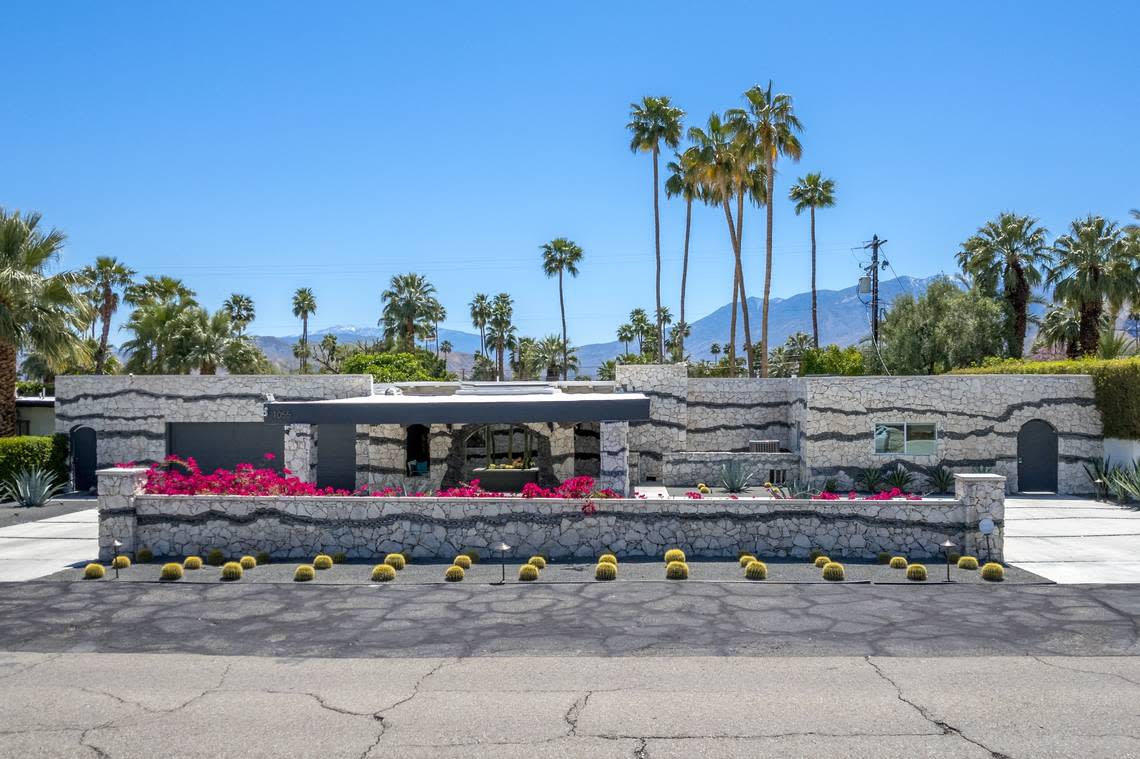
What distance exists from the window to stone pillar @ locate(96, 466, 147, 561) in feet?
68.4

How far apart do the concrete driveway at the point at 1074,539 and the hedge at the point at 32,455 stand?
26.1 metres

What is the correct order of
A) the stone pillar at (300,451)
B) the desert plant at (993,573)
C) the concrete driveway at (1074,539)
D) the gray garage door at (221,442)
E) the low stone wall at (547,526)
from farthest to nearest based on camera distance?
the gray garage door at (221,442), the stone pillar at (300,451), the low stone wall at (547,526), the concrete driveway at (1074,539), the desert plant at (993,573)

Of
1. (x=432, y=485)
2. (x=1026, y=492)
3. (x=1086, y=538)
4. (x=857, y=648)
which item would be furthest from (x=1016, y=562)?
(x=432, y=485)

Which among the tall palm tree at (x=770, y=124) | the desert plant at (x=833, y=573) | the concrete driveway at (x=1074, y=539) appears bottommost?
the concrete driveway at (x=1074, y=539)

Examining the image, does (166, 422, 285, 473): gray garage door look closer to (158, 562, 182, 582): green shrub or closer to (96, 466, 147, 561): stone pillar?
(96, 466, 147, 561): stone pillar

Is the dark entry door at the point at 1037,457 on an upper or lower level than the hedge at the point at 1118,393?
lower

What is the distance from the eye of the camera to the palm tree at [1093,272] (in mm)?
31547

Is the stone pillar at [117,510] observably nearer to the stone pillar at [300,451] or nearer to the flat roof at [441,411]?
the flat roof at [441,411]

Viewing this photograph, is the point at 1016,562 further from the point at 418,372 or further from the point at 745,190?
the point at 418,372

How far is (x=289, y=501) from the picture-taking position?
15.4 meters

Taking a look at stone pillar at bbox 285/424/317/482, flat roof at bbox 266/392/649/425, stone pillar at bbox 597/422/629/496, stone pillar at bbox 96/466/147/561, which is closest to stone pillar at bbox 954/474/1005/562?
flat roof at bbox 266/392/649/425

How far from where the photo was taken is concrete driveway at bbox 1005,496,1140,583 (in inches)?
550

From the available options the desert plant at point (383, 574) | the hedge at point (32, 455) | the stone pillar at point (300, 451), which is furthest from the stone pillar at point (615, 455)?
the hedge at point (32, 455)

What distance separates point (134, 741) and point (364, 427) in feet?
58.3
